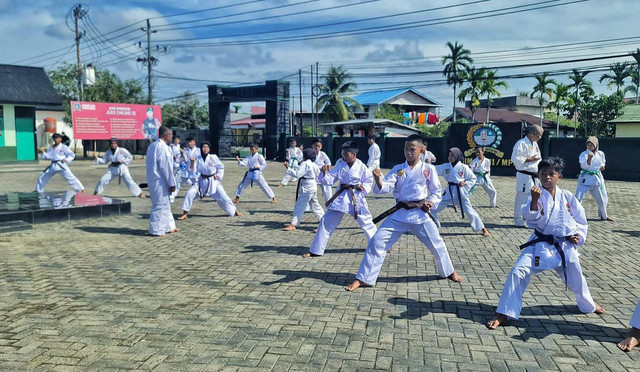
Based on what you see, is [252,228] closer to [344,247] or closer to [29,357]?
[344,247]

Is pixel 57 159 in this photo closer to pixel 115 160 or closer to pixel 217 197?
Answer: pixel 115 160

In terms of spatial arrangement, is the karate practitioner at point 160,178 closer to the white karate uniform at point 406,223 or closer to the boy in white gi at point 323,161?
the boy in white gi at point 323,161

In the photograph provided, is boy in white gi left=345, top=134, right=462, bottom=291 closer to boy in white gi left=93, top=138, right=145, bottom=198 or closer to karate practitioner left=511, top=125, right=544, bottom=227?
karate practitioner left=511, top=125, right=544, bottom=227

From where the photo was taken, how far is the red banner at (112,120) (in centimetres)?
2989

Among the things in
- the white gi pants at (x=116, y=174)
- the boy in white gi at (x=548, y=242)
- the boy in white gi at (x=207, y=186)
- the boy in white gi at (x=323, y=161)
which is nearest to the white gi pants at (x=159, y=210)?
the boy in white gi at (x=207, y=186)

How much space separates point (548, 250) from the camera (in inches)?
184

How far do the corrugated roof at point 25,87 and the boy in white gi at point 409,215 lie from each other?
27.2m

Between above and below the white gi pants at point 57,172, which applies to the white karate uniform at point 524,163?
above

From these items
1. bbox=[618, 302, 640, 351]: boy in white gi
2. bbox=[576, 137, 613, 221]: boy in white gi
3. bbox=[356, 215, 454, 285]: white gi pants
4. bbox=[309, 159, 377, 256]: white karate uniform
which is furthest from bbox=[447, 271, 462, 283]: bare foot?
bbox=[576, 137, 613, 221]: boy in white gi

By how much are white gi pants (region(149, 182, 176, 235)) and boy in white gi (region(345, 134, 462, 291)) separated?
14.9 ft

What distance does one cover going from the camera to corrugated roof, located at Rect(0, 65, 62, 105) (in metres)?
26.8

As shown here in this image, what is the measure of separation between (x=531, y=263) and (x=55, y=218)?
29.7ft

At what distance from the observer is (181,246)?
8.19 metres

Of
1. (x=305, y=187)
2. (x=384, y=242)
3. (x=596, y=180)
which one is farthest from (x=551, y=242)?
(x=596, y=180)
